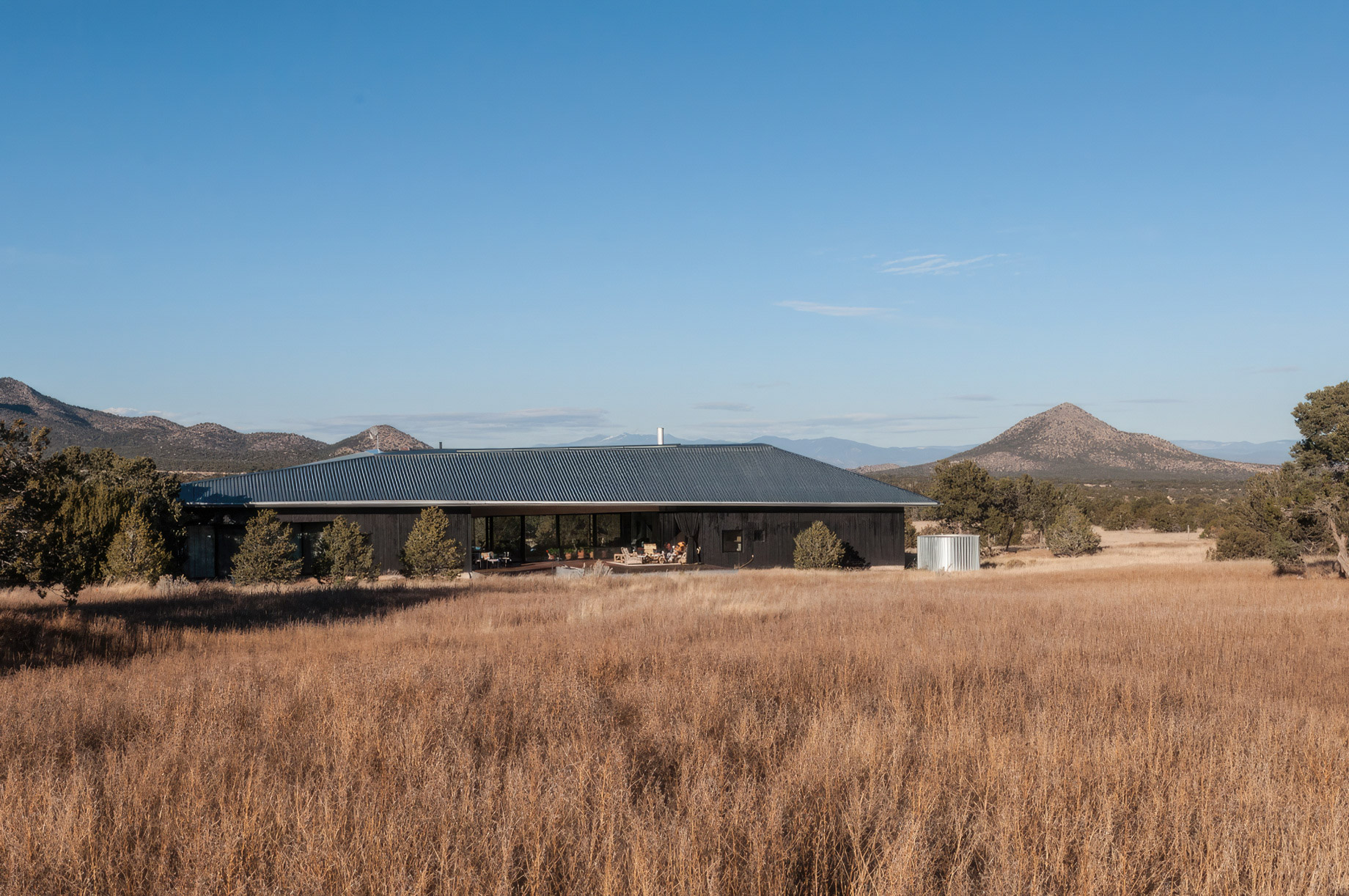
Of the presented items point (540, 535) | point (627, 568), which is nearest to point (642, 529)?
point (540, 535)

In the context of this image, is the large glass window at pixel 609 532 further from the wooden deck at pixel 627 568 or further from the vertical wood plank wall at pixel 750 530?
the vertical wood plank wall at pixel 750 530

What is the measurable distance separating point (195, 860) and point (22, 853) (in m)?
0.78

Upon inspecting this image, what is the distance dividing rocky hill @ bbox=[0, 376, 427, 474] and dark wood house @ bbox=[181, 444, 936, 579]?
38914mm

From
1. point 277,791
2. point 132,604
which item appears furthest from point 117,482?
point 277,791

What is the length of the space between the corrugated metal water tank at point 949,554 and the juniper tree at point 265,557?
2198cm

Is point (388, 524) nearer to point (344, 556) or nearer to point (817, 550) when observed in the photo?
point (344, 556)

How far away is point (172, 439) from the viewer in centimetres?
8844

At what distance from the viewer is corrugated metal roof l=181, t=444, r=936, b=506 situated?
29.7 m

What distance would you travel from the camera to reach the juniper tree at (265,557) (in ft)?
77.5

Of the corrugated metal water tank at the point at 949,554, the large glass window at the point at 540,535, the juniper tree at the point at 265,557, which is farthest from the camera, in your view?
the large glass window at the point at 540,535

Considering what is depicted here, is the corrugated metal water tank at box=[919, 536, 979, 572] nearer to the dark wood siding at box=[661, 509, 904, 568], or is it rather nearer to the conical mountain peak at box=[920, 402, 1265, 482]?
the dark wood siding at box=[661, 509, 904, 568]

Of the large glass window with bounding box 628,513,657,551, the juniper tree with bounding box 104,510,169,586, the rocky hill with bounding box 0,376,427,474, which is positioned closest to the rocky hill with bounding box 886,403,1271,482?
the rocky hill with bounding box 0,376,427,474

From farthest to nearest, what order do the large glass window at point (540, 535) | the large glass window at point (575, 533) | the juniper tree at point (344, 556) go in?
the large glass window at point (575, 533) → the large glass window at point (540, 535) → the juniper tree at point (344, 556)

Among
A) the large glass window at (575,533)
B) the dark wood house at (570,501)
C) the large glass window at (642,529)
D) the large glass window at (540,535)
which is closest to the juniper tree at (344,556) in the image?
the dark wood house at (570,501)
